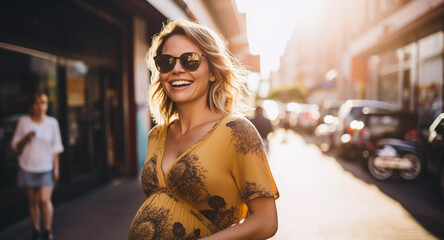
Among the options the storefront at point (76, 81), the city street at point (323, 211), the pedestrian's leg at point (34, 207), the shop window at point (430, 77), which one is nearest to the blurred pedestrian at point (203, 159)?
the city street at point (323, 211)

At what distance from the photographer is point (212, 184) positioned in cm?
154

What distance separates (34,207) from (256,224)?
4231 mm

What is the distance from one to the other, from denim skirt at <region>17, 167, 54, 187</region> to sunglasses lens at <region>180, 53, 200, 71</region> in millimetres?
3813

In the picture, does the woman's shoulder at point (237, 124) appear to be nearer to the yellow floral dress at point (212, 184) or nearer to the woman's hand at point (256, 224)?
the yellow floral dress at point (212, 184)

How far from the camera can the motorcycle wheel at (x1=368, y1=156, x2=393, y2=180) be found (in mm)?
8297

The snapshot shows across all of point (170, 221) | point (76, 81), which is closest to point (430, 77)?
point (76, 81)

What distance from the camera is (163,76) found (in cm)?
186

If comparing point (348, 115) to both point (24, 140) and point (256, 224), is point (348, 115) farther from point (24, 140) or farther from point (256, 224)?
point (256, 224)

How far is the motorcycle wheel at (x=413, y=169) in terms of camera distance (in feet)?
26.5

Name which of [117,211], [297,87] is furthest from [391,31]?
[297,87]

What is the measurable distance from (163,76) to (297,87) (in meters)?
71.6

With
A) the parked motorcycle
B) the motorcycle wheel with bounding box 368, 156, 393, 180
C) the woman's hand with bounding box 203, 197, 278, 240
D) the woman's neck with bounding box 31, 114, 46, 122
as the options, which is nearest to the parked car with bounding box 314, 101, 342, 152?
the motorcycle wheel with bounding box 368, 156, 393, 180

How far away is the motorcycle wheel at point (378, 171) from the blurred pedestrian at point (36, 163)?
7.22 metres

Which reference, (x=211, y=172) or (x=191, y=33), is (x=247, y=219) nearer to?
(x=211, y=172)
